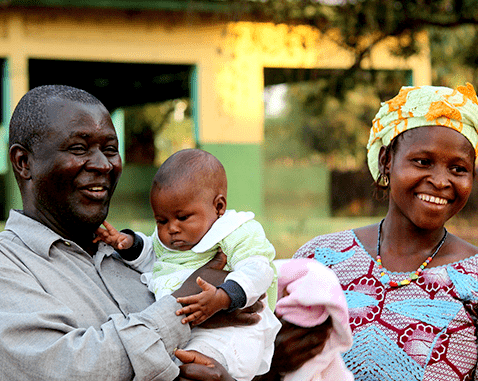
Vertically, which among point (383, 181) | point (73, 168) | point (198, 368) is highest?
point (73, 168)

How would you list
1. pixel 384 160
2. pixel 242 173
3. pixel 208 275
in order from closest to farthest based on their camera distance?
pixel 208 275
pixel 384 160
pixel 242 173

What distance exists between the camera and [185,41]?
11.5 meters

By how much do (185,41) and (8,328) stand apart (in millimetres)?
9940

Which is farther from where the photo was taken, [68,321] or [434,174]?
[434,174]

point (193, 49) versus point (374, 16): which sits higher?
point (374, 16)

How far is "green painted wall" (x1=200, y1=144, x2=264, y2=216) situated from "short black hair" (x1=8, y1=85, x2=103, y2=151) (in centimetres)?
881

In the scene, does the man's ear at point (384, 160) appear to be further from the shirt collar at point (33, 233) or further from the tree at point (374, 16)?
the tree at point (374, 16)

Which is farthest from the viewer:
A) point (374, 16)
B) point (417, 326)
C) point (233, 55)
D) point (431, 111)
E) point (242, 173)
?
point (242, 173)

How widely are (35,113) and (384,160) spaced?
1.83 meters

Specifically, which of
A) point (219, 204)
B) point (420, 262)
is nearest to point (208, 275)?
point (219, 204)

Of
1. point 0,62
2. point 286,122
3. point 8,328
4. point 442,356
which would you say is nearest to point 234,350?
point 8,328

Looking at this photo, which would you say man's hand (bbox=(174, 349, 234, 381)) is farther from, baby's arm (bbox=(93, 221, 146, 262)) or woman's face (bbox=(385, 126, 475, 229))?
woman's face (bbox=(385, 126, 475, 229))

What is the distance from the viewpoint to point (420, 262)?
10.6 feet

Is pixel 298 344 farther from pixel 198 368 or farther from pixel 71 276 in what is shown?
pixel 71 276
